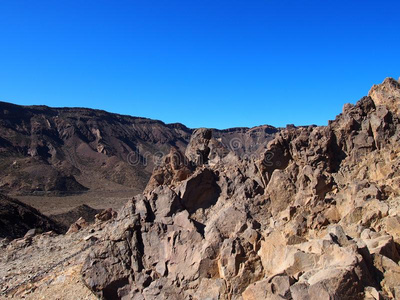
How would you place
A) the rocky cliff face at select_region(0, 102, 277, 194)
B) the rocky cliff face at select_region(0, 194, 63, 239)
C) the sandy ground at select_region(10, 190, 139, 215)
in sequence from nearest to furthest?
1. the rocky cliff face at select_region(0, 194, 63, 239)
2. the sandy ground at select_region(10, 190, 139, 215)
3. the rocky cliff face at select_region(0, 102, 277, 194)

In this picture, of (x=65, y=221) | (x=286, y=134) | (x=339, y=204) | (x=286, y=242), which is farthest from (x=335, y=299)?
(x=65, y=221)

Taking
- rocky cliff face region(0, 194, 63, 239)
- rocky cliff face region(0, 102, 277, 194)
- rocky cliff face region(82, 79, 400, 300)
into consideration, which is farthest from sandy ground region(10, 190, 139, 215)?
rocky cliff face region(82, 79, 400, 300)

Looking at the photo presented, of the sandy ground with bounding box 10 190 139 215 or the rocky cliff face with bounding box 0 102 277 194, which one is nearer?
the sandy ground with bounding box 10 190 139 215

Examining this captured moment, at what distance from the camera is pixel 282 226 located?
11.2 metres

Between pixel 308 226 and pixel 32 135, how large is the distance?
117525mm

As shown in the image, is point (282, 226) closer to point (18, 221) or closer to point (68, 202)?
point (18, 221)

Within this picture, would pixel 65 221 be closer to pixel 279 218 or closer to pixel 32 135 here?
pixel 279 218

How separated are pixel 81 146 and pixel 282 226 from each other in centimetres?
11547

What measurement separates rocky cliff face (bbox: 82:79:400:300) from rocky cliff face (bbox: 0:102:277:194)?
66.3 m

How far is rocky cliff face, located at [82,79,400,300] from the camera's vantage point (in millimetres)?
8078

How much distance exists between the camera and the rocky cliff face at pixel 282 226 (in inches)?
318

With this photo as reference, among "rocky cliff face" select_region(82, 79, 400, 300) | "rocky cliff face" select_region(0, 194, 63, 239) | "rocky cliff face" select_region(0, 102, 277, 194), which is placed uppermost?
"rocky cliff face" select_region(0, 102, 277, 194)

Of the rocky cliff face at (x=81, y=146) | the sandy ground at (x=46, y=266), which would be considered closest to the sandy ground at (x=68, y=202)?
the rocky cliff face at (x=81, y=146)

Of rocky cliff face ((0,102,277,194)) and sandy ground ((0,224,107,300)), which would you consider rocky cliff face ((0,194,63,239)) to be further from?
rocky cliff face ((0,102,277,194))
